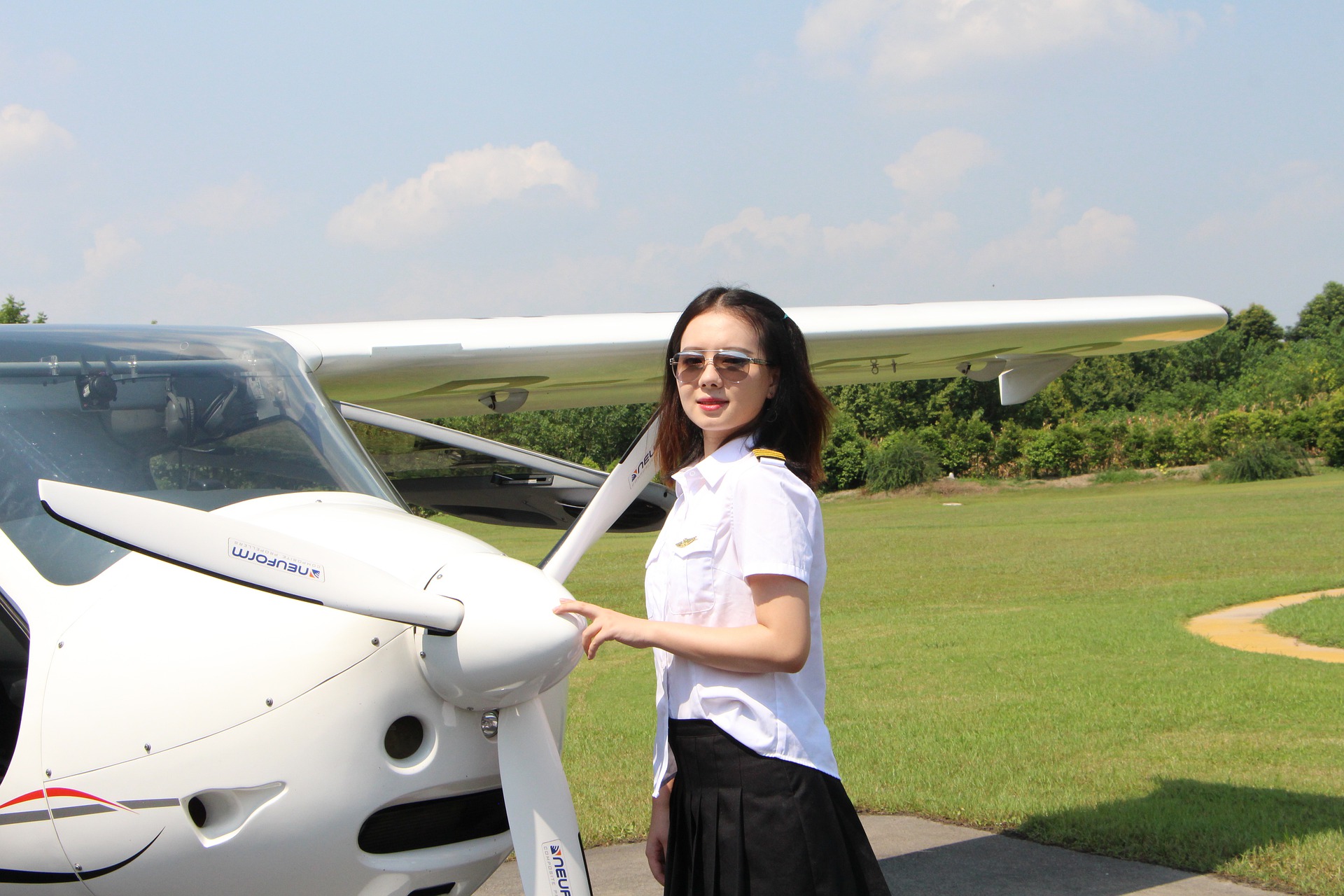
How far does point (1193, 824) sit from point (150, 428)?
4882 mm

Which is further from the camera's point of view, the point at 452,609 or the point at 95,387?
the point at 95,387

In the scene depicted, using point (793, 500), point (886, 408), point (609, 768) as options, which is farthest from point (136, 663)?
point (886, 408)

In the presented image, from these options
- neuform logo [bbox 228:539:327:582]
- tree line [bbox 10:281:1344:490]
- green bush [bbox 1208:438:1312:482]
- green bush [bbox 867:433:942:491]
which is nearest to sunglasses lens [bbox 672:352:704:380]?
neuform logo [bbox 228:539:327:582]

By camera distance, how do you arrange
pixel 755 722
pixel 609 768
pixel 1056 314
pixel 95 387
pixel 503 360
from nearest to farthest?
pixel 755 722
pixel 95 387
pixel 503 360
pixel 1056 314
pixel 609 768

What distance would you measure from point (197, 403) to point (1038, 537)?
22.8 m

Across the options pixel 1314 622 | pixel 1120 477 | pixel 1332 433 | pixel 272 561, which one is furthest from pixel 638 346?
pixel 1332 433

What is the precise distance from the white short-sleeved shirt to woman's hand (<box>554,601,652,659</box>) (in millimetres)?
100

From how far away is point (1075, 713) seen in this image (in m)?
8.14

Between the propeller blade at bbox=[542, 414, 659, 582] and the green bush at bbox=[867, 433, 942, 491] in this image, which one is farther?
the green bush at bbox=[867, 433, 942, 491]

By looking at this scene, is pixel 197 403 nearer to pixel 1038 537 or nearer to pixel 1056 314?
pixel 1056 314

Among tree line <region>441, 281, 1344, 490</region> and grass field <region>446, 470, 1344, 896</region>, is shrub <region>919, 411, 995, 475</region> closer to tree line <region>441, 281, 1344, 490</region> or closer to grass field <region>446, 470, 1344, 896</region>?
tree line <region>441, 281, 1344, 490</region>

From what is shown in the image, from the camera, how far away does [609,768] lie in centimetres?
726

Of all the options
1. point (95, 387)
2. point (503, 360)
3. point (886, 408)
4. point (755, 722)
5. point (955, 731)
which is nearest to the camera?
point (755, 722)

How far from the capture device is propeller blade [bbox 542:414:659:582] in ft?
10.9
